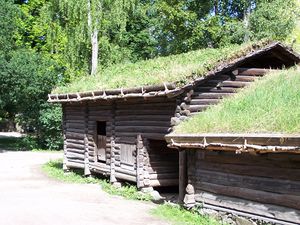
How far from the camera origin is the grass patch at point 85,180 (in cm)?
1602

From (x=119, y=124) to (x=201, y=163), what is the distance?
5255mm

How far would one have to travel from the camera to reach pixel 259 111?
12.0 m

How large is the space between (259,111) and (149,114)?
15.5ft

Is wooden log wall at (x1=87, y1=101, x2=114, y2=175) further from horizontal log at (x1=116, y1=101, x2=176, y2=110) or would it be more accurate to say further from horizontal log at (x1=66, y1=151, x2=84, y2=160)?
horizontal log at (x1=66, y1=151, x2=84, y2=160)

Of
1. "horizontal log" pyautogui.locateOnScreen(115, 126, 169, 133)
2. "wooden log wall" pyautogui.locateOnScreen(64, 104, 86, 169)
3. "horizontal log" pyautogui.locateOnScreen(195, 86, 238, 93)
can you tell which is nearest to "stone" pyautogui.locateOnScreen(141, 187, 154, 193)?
"horizontal log" pyautogui.locateOnScreen(115, 126, 169, 133)

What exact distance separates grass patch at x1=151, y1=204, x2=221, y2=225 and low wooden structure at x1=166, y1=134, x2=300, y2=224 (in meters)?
0.38

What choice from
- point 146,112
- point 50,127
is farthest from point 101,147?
point 50,127

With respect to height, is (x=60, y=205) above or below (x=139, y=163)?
below

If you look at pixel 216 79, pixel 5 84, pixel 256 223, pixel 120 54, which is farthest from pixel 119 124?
pixel 5 84

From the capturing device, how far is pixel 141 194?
15.9 meters

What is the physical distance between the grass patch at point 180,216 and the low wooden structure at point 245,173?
0.38m

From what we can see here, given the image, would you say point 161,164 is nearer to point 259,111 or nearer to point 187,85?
point 187,85

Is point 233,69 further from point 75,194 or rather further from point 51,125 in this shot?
point 51,125

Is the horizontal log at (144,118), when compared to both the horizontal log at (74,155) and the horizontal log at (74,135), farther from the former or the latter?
the horizontal log at (74,155)
